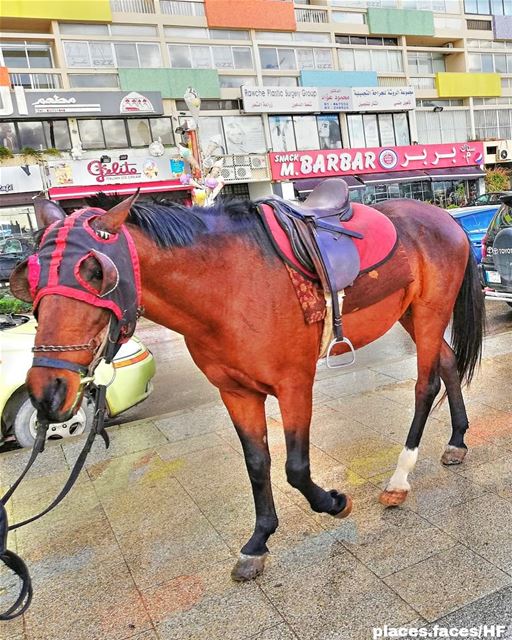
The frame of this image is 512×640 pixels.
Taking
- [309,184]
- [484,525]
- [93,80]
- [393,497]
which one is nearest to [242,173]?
[309,184]

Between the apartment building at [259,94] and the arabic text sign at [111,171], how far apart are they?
2.6 inches

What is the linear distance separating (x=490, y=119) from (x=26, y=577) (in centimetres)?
4330

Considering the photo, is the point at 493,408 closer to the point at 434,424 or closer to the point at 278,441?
the point at 434,424

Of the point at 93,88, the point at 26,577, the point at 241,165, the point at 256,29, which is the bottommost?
the point at 26,577

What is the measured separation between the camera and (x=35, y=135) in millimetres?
26375

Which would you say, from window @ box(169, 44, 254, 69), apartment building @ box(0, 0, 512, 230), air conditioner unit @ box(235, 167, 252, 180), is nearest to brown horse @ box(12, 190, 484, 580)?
apartment building @ box(0, 0, 512, 230)

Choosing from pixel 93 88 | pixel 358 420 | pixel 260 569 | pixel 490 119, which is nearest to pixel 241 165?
pixel 93 88

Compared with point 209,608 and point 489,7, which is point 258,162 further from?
point 209,608

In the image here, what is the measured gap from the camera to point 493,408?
4543 mm

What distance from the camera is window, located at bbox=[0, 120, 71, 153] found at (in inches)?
1021

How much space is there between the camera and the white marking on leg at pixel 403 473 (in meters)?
3.16

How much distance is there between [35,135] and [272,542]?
28165 millimetres

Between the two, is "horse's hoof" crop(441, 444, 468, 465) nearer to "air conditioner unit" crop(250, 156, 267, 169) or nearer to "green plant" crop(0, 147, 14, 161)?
"green plant" crop(0, 147, 14, 161)

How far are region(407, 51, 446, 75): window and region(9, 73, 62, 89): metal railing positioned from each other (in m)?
23.5
